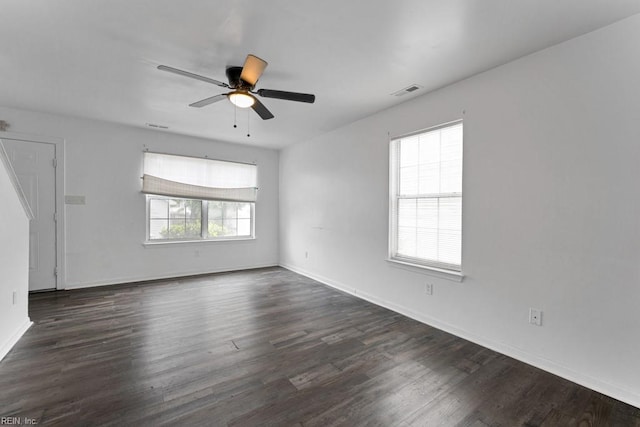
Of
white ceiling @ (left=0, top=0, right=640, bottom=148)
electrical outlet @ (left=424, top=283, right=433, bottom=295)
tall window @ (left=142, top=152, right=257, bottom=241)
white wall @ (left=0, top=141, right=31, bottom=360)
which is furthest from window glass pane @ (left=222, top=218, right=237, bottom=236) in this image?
electrical outlet @ (left=424, top=283, right=433, bottom=295)

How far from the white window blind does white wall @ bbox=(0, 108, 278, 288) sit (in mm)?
149

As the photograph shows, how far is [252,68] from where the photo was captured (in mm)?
2305

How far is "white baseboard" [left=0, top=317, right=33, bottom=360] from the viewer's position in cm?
238

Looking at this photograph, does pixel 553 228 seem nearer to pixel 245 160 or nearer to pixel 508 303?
pixel 508 303

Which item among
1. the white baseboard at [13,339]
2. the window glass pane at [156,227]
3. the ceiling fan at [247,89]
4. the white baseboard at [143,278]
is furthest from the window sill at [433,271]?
the window glass pane at [156,227]

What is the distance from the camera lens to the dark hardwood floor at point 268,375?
5.84 ft

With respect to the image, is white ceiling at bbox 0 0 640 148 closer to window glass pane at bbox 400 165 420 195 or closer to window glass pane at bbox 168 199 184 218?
window glass pane at bbox 400 165 420 195

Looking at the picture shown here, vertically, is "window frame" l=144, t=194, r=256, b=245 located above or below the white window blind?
below

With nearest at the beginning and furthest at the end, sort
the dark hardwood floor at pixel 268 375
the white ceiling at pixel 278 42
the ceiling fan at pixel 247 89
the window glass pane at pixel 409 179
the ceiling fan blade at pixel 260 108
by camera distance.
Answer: the dark hardwood floor at pixel 268 375 → the white ceiling at pixel 278 42 → the ceiling fan at pixel 247 89 → the ceiling fan blade at pixel 260 108 → the window glass pane at pixel 409 179

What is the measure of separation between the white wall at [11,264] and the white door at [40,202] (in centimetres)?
147

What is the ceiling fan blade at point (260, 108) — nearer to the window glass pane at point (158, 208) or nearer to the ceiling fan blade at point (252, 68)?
the ceiling fan blade at point (252, 68)

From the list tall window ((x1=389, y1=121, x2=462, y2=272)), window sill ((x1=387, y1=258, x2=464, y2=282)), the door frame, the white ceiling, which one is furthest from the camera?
the door frame

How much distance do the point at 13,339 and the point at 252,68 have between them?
328 centimetres

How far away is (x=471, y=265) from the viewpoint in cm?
286
